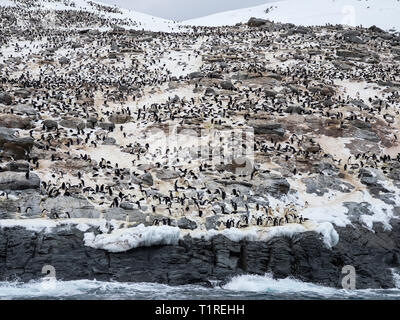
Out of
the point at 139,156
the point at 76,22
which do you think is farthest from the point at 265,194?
the point at 76,22

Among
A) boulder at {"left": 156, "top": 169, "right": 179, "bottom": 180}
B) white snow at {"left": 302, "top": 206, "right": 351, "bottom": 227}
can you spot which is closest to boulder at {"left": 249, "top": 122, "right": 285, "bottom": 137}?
boulder at {"left": 156, "top": 169, "right": 179, "bottom": 180}

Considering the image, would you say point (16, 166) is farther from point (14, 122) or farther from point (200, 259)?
point (200, 259)

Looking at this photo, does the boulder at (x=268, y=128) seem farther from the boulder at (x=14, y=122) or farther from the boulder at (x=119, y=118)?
the boulder at (x=14, y=122)

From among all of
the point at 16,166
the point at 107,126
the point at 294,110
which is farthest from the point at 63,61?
the point at 294,110

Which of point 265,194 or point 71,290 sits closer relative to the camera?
point 71,290
